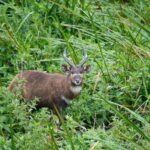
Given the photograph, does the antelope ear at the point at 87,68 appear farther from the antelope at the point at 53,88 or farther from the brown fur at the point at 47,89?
the brown fur at the point at 47,89

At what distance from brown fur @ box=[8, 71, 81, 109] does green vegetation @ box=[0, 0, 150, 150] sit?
143mm

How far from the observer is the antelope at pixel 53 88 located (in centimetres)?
778

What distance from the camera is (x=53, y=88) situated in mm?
7848

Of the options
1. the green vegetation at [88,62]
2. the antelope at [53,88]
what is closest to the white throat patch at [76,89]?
the antelope at [53,88]

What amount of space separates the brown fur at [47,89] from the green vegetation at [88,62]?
0.14 metres

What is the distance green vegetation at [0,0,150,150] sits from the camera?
649cm

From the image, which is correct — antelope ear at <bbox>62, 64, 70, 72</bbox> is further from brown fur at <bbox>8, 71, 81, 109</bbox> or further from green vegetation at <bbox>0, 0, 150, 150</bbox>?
green vegetation at <bbox>0, 0, 150, 150</bbox>

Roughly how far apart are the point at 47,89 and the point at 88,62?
3.05 feet

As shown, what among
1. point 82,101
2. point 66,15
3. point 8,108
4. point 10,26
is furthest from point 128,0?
point 8,108

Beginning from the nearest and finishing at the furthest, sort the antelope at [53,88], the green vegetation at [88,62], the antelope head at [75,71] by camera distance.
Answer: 1. the green vegetation at [88,62]
2. the antelope head at [75,71]
3. the antelope at [53,88]

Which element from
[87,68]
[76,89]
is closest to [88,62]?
[87,68]

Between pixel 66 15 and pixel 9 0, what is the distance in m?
0.77

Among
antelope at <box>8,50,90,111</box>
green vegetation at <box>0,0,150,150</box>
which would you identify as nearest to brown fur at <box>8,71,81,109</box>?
antelope at <box>8,50,90,111</box>

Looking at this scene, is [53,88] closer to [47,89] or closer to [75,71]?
[47,89]
